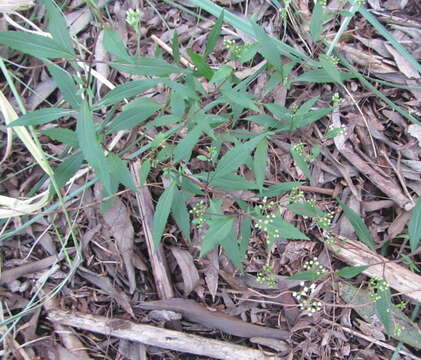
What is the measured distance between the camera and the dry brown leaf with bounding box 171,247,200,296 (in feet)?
7.63

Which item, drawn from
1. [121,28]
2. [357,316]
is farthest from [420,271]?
[121,28]

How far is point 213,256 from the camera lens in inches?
92.4

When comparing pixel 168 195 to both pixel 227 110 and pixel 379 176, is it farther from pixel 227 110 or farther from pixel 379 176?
pixel 379 176

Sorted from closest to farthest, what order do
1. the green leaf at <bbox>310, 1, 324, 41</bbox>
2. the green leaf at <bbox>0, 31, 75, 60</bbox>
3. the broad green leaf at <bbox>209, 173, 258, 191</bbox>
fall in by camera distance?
the green leaf at <bbox>0, 31, 75, 60</bbox>
the broad green leaf at <bbox>209, 173, 258, 191</bbox>
the green leaf at <bbox>310, 1, 324, 41</bbox>

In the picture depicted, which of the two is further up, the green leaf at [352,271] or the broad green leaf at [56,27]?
the broad green leaf at [56,27]

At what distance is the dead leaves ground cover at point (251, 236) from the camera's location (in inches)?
90.1

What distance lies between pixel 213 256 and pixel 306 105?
3.18ft

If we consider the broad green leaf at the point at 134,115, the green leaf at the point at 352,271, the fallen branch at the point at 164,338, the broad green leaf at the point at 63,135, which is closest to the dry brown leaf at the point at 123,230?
the fallen branch at the point at 164,338

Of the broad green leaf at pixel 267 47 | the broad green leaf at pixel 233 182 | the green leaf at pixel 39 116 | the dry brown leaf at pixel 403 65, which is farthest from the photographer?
the dry brown leaf at pixel 403 65

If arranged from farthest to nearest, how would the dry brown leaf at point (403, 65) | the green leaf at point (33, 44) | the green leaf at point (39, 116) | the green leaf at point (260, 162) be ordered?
the dry brown leaf at point (403, 65)
the green leaf at point (260, 162)
the green leaf at point (39, 116)
the green leaf at point (33, 44)

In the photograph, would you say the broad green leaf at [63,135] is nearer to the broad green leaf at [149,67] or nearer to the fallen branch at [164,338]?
the broad green leaf at [149,67]

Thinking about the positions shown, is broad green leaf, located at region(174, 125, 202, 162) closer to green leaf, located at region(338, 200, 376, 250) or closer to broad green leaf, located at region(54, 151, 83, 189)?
broad green leaf, located at region(54, 151, 83, 189)

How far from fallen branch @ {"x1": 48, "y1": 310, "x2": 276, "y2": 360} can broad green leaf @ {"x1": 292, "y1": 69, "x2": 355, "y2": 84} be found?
1.49 m

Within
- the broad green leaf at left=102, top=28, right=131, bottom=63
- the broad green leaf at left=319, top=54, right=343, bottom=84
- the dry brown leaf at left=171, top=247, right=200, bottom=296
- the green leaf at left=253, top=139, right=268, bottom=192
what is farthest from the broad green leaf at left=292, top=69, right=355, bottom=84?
the dry brown leaf at left=171, top=247, right=200, bottom=296
